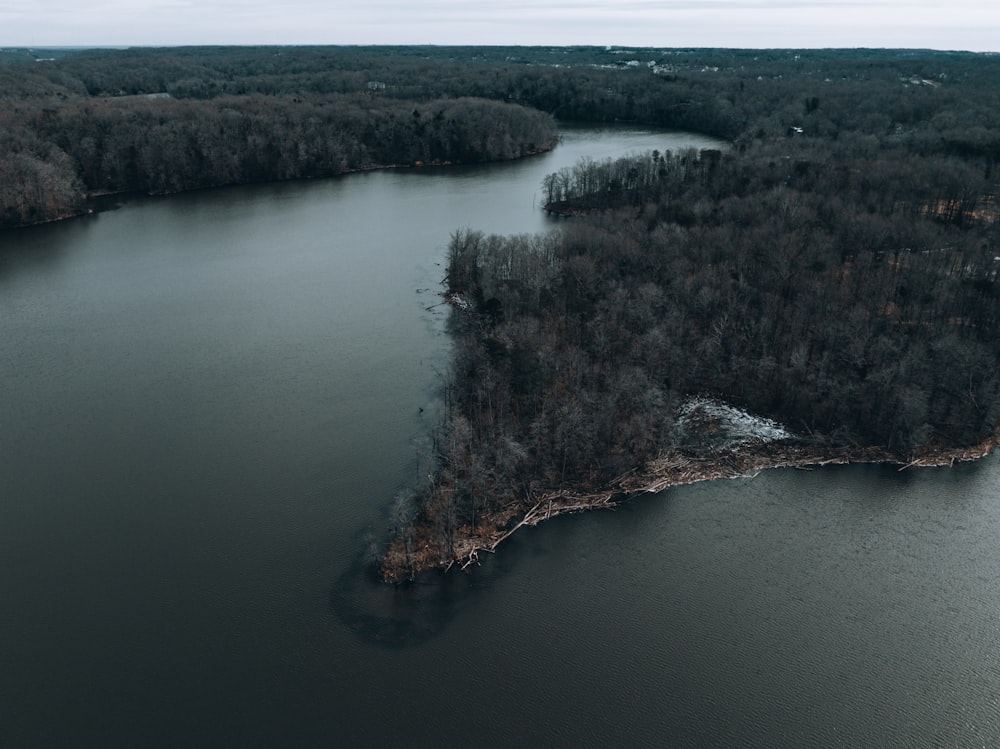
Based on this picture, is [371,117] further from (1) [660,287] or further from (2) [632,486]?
(2) [632,486]

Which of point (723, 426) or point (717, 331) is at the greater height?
point (717, 331)

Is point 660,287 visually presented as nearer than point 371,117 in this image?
Yes

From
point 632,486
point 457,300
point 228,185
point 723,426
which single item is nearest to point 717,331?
point 723,426

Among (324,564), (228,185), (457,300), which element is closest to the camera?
(324,564)

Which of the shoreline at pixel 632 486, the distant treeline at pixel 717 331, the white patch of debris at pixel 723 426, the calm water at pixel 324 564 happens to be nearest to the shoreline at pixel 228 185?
the calm water at pixel 324 564

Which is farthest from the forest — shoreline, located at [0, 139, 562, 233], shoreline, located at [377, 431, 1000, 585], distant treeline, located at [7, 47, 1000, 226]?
shoreline, located at [0, 139, 562, 233]

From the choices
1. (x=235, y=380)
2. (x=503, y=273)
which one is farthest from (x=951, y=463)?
(x=235, y=380)

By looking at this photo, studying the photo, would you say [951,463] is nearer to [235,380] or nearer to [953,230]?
[953,230]

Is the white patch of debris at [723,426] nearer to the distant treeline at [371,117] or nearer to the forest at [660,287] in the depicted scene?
the forest at [660,287]
